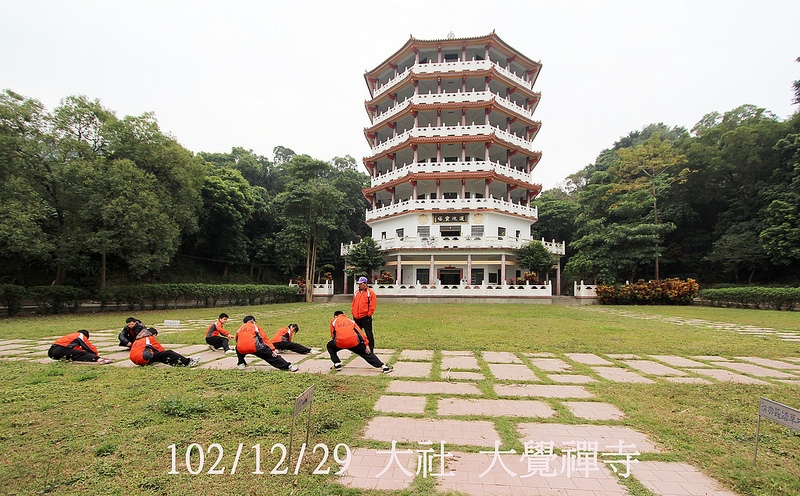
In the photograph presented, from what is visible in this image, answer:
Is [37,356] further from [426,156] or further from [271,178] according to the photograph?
[271,178]

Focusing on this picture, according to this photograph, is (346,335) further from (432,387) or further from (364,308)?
(432,387)

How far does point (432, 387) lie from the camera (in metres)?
4.54

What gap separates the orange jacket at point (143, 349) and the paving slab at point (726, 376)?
8.52 m

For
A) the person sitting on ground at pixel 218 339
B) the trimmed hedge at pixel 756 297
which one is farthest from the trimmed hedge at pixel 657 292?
the person sitting on ground at pixel 218 339

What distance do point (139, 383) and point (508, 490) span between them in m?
4.62

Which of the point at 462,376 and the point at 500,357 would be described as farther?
the point at 500,357

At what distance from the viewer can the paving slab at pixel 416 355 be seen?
6.22m

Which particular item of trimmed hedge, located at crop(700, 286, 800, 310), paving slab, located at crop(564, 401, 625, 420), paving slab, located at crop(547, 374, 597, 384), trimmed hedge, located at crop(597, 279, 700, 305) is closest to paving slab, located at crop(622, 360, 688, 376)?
paving slab, located at crop(547, 374, 597, 384)

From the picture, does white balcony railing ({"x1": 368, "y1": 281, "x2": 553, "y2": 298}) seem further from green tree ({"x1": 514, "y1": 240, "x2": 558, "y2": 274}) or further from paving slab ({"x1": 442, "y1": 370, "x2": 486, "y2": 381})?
paving slab ({"x1": 442, "y1": 370, "x2": 486, "y2": 381})

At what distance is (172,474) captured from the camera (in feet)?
7.95

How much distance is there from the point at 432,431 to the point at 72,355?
20.8 feet

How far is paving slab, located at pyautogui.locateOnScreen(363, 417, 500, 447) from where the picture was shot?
9.92 feet

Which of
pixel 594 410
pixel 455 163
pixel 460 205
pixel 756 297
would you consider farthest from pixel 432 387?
pixel 756 297

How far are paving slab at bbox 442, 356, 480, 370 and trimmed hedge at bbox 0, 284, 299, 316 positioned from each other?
53.0ft
